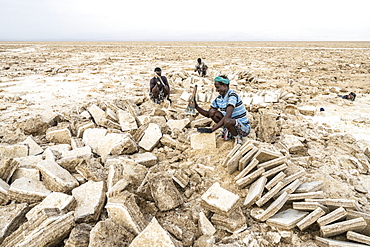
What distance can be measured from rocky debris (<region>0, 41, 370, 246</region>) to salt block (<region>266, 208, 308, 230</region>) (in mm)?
11

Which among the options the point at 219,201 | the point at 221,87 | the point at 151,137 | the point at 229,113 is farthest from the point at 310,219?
the point at 151,137

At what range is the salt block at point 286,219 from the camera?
242cm

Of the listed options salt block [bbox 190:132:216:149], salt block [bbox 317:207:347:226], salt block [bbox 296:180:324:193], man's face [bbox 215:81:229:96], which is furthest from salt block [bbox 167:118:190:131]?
salt block [bbox 317:207:347:226]

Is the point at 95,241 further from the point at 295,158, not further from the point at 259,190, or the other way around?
the point at 295,158

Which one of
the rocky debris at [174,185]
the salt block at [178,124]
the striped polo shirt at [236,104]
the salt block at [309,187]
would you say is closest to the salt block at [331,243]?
the rocky debris at [174,185]

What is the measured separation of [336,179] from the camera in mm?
3480

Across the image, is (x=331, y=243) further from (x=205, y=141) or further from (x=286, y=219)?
(x=205, y=141)

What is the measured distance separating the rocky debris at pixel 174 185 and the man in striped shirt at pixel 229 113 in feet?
0.97

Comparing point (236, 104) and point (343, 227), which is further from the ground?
point (236, 104)

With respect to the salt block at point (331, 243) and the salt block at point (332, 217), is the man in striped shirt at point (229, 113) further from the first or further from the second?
the salt block at point (331, 243)

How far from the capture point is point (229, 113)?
3697 mm

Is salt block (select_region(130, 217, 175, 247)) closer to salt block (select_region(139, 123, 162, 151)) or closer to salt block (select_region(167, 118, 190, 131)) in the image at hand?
salt block (select_region(139, 123, 162, 151))

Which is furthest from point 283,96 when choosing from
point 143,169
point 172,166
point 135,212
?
point 135,212

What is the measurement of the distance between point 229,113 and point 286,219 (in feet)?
5.78
